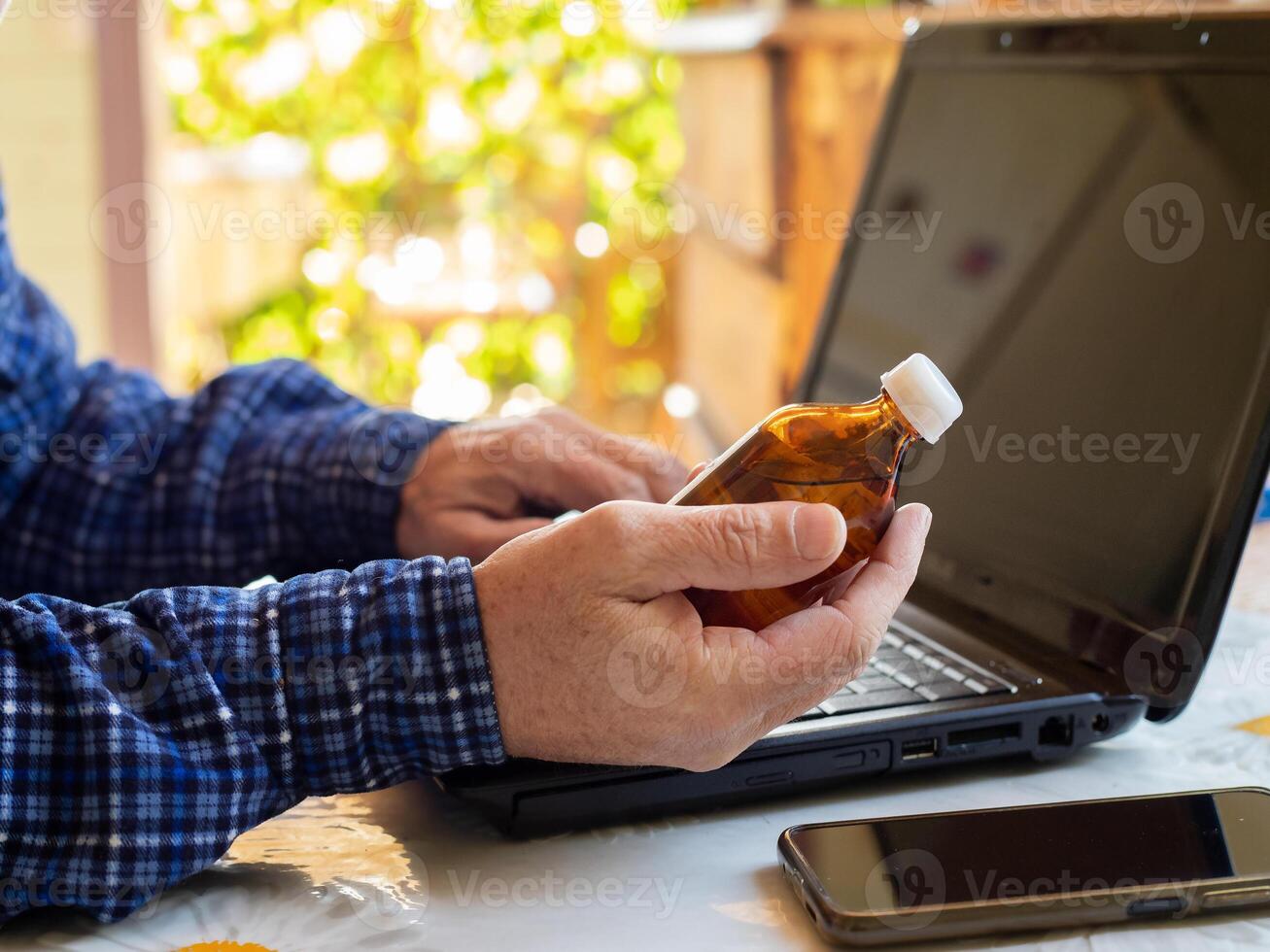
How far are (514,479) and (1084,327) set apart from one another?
1.24 feet

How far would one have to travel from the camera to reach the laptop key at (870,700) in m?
0.64

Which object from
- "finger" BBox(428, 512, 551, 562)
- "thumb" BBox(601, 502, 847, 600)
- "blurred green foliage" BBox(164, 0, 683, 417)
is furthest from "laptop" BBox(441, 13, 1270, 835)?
"blurred green foliage" BBox(164, 0, 683, 417)

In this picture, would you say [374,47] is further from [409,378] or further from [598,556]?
[598,556]

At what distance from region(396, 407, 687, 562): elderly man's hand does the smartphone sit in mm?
331

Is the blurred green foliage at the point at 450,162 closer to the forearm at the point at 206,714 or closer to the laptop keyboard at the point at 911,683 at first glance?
the laptop keyboard at the point at 911,683

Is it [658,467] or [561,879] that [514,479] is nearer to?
[658,467]

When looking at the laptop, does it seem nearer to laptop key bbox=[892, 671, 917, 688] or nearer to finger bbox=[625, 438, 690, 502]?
laptop key bbox=[892, 671, 917, 688]

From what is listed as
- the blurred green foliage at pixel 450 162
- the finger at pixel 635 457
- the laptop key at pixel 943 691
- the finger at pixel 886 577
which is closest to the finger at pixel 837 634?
the finger at pixel 886 577

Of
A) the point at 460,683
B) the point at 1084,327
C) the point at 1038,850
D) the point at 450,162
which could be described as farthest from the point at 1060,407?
the point at 450,162

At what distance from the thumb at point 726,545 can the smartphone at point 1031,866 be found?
12cm

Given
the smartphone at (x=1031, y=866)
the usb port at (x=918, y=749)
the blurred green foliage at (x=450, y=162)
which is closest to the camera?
the smartphone at (x=1031, y=866)

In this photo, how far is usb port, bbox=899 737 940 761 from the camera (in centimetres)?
63

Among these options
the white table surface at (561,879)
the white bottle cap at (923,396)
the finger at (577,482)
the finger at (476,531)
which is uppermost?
the white bottle cap at (923,396)

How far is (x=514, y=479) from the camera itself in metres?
0.88
